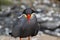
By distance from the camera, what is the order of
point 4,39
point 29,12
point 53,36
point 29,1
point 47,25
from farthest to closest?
point 29,1, point 47,25, point 53,36, point 4,39, point 29,12

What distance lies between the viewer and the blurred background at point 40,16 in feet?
24.0

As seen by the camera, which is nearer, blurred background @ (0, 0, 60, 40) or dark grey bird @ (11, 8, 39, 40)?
dark grey bird @ (11, 8, 39, 40)

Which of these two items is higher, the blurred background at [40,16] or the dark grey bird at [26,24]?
the blurred background at [40,16]

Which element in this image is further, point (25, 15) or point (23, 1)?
point (23, 1)

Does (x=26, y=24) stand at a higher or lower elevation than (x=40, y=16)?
lower

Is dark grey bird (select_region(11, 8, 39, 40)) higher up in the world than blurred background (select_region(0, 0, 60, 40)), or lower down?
lower down

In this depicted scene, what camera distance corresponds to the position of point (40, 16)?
880cm

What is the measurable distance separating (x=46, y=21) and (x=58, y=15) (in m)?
0.98

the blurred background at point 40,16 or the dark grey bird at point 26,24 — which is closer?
the dark grey bird at point 26,24

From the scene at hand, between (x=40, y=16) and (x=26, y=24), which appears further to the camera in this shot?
Result: (x=40, y=16)

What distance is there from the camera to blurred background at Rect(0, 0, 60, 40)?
7.31 m

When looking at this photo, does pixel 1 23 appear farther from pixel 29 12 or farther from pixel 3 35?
pixel 29 12

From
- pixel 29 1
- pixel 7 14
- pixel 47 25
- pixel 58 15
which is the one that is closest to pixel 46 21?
pixel 47 25

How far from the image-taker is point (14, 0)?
10914 mm
